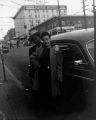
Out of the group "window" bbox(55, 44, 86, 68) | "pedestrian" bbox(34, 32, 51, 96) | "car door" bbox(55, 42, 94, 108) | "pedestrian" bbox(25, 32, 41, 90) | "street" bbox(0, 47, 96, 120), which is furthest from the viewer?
"pedestrian" bbox(25, 32, 41, 90)

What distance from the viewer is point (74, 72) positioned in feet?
11.2

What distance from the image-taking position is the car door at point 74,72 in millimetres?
3113

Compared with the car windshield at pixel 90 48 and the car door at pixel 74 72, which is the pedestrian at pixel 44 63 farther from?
the car windshield at pixel 90 48

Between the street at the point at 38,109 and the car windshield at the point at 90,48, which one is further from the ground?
the car windshield at the point at 90,48

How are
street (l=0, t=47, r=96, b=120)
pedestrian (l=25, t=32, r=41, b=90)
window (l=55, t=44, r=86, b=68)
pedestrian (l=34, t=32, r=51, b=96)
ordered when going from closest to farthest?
window (l=55, t=44, r=86, b=68) < street (l=0, t=47, r=96, b=120) < pedestrian (l=34, t=32, r=51, b=96) < pedestrian (l=25, t=32, r=41, b=90)

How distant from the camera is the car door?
123 inches

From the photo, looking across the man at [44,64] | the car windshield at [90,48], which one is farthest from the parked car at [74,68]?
the man at [44,64]

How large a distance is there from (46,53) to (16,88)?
2714 millimetres

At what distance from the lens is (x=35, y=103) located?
4730 millimetres

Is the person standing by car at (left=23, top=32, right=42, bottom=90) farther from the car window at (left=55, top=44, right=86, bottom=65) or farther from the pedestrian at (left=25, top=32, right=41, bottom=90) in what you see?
the car window at (left=55, top=44, right=86, bottom=65)

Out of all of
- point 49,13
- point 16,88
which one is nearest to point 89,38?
point 16,88

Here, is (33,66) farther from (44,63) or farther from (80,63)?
(80,63)

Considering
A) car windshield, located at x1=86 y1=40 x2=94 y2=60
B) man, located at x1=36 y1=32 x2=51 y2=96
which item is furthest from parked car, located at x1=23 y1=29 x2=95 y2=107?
man, located at x1=36 y1=32 x2=51 y2=96

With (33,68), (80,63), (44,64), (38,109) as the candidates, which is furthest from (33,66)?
(80,63)
